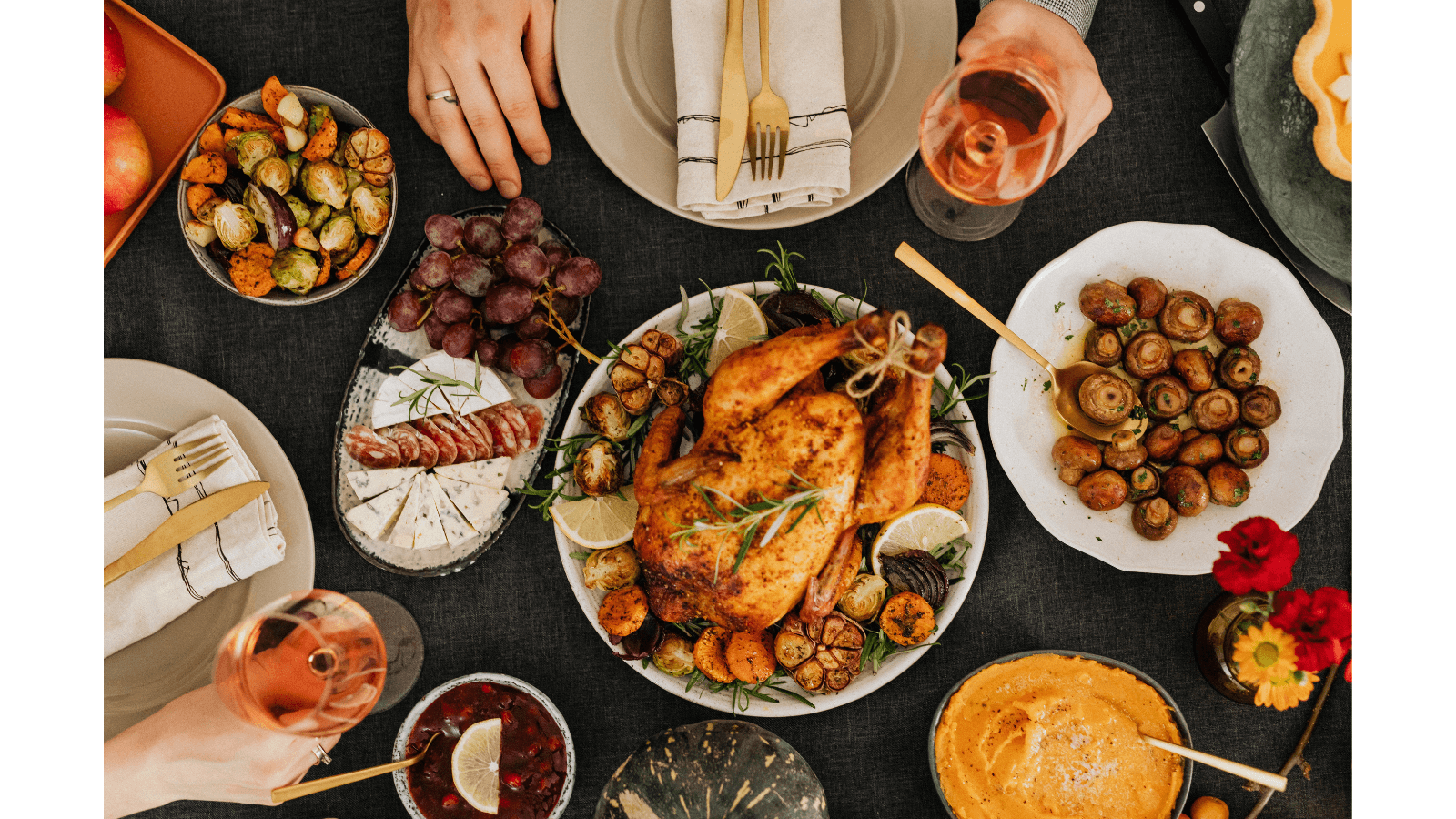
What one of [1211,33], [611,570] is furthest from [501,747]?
[1211,33]

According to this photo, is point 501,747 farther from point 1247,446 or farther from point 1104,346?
point 1247,446

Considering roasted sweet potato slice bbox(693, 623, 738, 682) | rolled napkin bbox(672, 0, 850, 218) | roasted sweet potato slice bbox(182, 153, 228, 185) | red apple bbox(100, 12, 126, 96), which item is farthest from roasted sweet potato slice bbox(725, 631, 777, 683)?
red apple bbox(100, 12, 126, 96)

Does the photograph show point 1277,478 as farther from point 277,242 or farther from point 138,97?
point 138,97

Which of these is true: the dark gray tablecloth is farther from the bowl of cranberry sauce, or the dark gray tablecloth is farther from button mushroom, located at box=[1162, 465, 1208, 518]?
button mushroom, located at box=[1162, 465, 1208, 518]

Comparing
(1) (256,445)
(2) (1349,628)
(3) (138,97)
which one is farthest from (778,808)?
(3) (138,97)

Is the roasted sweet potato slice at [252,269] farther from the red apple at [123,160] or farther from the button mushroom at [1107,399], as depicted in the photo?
the button mushroom at [1107,399]
